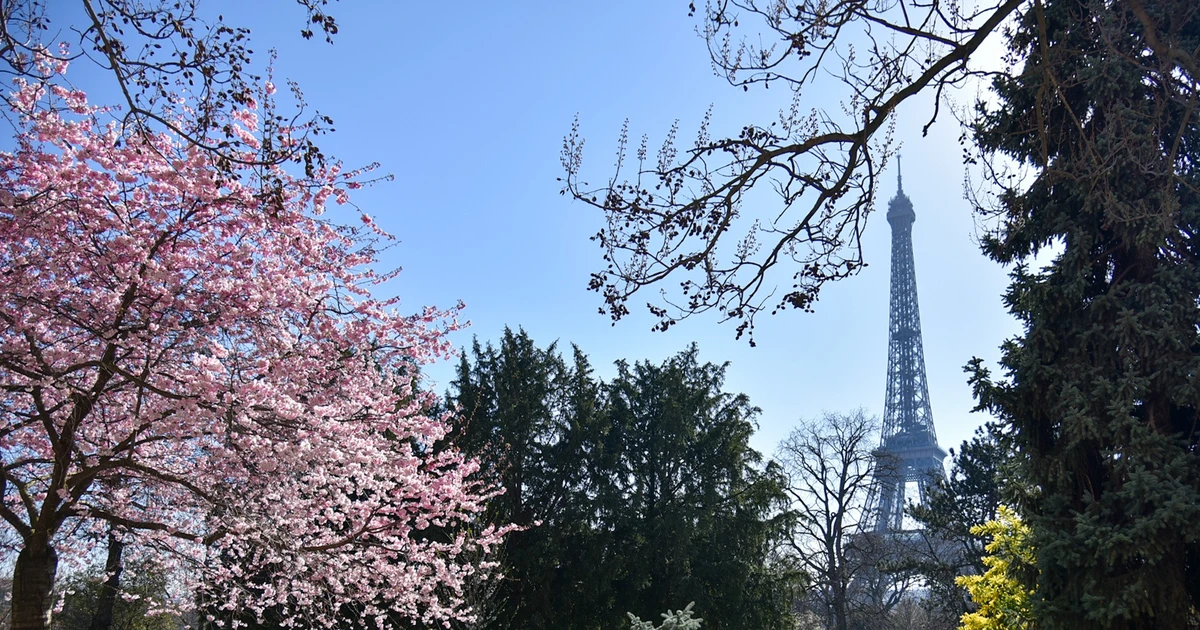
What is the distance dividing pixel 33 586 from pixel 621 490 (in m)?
13.8

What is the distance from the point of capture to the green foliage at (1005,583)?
321 inches

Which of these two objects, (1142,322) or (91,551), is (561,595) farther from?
(1142,322)

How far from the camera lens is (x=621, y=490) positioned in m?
18.9

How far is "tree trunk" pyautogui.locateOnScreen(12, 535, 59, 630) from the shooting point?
6.07 m

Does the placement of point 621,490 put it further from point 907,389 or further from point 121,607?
point 907,389

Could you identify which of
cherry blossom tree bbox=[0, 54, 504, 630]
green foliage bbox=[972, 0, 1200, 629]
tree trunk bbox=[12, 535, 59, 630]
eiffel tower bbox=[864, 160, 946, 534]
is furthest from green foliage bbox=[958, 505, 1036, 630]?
eiffel tower bbox=[864, 160, 946, 534]

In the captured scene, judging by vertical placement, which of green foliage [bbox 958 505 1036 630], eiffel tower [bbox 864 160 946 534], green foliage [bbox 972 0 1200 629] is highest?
eiffel tower [bbox 864 160 946 534]

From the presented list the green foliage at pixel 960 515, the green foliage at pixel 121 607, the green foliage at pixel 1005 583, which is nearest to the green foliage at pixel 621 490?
the green foliage at pixel 960 515

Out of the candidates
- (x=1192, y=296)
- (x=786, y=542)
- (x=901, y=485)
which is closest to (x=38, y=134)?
(x=1192, y=296)

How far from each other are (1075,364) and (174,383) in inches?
323

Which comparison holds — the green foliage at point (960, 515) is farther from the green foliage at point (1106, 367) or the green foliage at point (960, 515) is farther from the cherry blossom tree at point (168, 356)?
the cherry blossom tree at point (168, 356)

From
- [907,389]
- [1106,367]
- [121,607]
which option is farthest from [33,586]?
[907,389]

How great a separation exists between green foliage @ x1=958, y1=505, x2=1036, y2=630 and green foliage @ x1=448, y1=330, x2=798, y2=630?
8.99 m

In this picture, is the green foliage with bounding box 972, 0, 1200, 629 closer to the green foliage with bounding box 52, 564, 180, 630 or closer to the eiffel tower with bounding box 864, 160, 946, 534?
the green foliage with bounding box 52, 564, 180, 630
